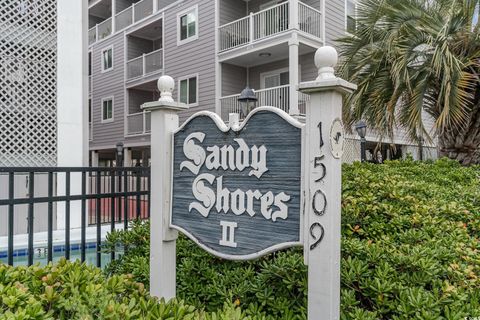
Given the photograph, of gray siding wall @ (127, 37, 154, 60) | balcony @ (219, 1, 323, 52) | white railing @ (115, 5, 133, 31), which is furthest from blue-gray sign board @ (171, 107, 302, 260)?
white railing @ (115, 5, 133, 31)

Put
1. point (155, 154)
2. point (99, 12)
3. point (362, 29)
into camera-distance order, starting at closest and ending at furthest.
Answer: point (155, 154) < point (362, 29) < point (99, 12)

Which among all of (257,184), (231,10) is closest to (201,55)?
(231,10)

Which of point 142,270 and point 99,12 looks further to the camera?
point 99,12

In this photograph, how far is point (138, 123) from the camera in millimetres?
17016

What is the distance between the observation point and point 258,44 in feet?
41.0

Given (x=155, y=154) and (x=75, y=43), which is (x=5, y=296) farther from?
(x=75, y=43)

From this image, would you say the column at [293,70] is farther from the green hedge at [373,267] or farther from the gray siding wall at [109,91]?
the gray siding wall at [109,91]

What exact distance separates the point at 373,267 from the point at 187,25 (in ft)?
47.0

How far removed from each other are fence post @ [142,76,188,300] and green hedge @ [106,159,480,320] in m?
0.22

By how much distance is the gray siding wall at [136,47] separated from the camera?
18.2m

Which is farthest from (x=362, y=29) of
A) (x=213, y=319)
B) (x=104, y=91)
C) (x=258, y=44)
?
(x=104, y=91)

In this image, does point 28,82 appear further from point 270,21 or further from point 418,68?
point 270,21

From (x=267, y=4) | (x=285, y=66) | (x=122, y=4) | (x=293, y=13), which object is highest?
(x=122, y=4)

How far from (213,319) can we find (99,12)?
23.1 m
